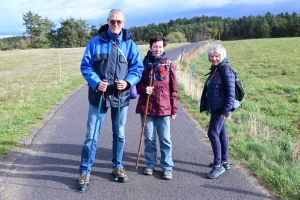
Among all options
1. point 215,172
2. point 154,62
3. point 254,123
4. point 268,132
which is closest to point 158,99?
point 154,62

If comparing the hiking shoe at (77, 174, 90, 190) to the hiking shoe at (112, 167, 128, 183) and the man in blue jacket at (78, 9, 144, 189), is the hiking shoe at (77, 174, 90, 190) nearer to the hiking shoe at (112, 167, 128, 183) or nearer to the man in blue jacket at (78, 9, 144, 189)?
the man in blue jacket at (78, 9, 144, 189)

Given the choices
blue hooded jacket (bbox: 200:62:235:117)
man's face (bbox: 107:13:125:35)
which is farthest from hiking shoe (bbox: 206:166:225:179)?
man's face (bbox: 107:13:125:35)

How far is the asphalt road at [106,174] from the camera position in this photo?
3.85 m

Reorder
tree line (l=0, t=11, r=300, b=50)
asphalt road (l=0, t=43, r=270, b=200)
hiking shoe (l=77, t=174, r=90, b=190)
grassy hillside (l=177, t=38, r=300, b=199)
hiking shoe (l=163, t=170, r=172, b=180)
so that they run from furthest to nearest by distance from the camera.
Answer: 1. tree line (l=0, t=11, r=300, b=50)
2. hiking shoe (l=163, t=170, r=172, b=180)
3. grassy hillside (l=177, t=38, r=300, b=199)
4. hiking shoe (l=77, t=174, r=90, b=190)
5. asphalt road (l=0, t=43, r=270, b=200)

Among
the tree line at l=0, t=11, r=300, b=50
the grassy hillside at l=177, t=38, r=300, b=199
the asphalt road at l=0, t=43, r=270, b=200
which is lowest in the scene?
the asphalt road at l=0, t=43, r=270, b=200

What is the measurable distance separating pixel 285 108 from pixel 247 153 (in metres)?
4.92

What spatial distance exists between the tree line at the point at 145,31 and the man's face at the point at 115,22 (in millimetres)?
73088

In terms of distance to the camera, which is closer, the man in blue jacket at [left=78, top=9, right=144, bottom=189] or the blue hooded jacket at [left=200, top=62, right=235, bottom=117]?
the man in blue jacket at [left=78, top=9, right=144, bottom=189]

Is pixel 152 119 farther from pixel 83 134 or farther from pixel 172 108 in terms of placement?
pixel 83 134

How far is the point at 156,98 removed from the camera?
14.5ft

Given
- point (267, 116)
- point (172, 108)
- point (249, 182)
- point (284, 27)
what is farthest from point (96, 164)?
point (284, 27)

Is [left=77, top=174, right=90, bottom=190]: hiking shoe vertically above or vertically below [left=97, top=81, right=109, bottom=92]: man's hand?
below

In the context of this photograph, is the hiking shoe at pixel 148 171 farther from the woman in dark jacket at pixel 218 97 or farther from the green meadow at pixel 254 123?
the green meadow at pixel 254 123

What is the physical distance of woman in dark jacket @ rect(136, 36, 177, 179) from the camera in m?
4.32
